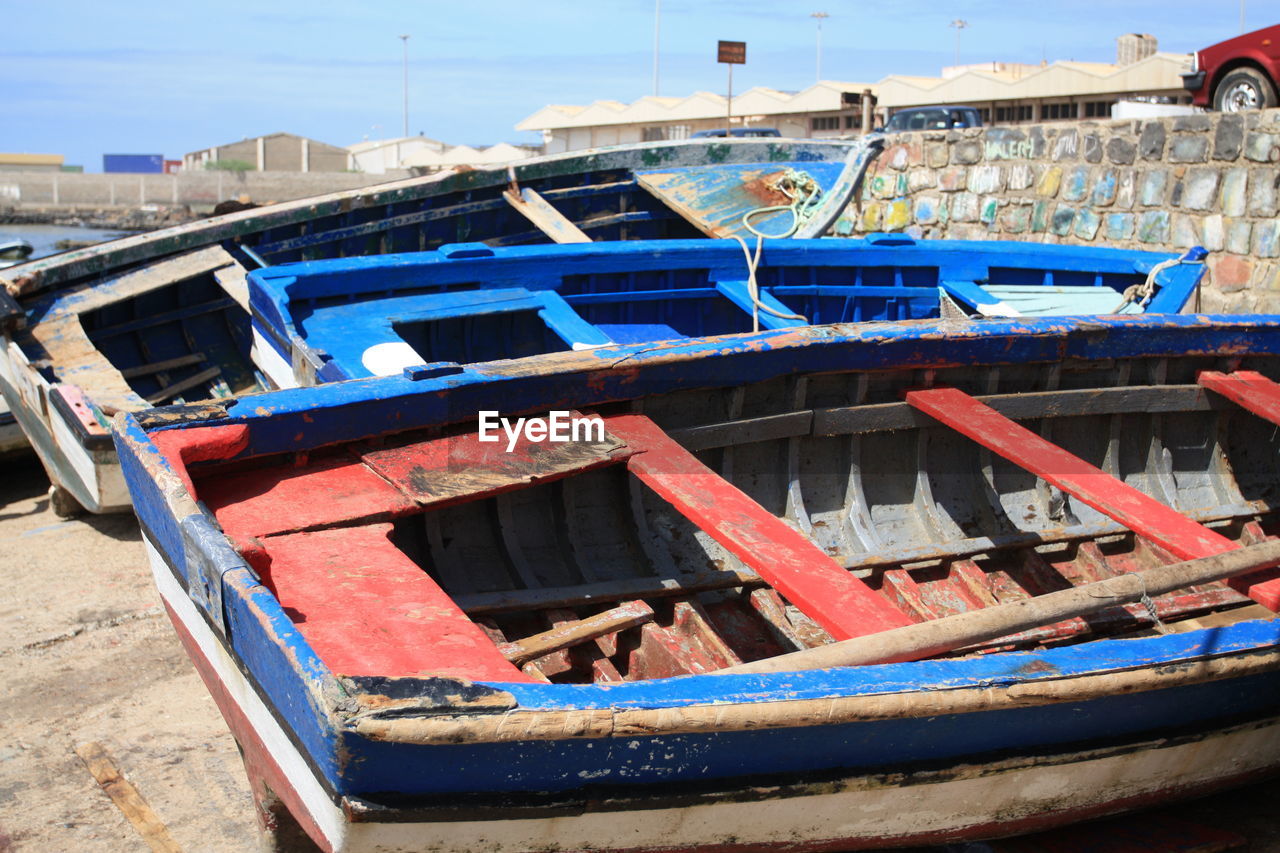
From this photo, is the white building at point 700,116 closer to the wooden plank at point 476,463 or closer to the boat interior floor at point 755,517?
the boat interior floor at point 755,517

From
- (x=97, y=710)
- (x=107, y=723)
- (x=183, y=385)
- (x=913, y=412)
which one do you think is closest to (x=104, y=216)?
(x=183, y=385)

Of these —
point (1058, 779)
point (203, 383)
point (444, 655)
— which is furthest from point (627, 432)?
point (203, 383)

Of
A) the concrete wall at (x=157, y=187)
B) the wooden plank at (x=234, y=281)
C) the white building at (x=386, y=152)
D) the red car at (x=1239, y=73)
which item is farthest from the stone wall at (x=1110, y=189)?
the white building at (x=386, y=152)

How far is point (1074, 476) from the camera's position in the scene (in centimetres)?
368

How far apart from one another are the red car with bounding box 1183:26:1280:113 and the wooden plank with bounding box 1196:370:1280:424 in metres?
5.78

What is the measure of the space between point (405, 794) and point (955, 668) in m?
1.21

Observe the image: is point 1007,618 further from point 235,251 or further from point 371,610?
point 235,251

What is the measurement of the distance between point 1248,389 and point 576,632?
3.12 m

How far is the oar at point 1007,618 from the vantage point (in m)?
2.60

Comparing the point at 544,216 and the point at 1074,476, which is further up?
the point at 544,216

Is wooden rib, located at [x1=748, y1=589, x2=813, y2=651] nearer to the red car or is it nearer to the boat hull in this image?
the boat hull

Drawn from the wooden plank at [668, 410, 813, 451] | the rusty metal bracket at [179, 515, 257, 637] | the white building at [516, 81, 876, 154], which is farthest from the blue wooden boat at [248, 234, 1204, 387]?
the white building at [516, 81, 876, 154]

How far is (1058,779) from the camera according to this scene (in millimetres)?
2801

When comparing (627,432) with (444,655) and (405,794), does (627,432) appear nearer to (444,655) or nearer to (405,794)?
(444,655)
